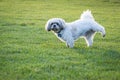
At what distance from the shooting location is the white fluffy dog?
561 inches

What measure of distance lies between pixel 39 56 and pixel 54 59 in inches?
24.7

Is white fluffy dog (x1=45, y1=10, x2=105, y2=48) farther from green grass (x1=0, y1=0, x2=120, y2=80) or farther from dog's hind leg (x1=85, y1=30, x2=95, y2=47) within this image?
green grass (x1=0, y1=0, x2=120, y2=80)

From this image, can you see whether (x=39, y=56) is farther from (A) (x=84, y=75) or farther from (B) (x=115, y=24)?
(B) (x=115, y=24)

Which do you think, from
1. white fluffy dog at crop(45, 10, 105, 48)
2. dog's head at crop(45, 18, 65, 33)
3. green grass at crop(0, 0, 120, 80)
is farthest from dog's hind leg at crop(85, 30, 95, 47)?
dog's head at crop(45, 18, 65, 33)

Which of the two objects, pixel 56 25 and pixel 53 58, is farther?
pixel 56 25

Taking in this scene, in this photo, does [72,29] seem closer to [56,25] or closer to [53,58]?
[56,25]

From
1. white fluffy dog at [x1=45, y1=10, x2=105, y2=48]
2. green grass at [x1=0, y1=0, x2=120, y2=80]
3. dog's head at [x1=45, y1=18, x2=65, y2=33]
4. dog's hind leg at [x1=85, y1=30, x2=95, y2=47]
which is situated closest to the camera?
green grass at [x1=0, y1=0, x2=120, y2=80]

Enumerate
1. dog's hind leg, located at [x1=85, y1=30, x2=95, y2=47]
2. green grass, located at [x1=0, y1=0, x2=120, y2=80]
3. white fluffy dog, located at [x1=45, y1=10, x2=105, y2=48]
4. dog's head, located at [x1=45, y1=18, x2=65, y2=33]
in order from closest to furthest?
green grass, located at [x1=0, y1=0, x2=120, y2=80] < dog's head, located at [x1=45, y1=18, x2=65, y2=33] < white fluffy dog, located at [x1=45, y1=10, x2=105, y2=48] < dog's hind leg, located at [x1=85, y1=30, x2=95, y2=47]

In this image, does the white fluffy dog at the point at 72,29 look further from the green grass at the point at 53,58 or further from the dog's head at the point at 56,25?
the green grass at the point at 53,58

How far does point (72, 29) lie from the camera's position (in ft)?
48.7

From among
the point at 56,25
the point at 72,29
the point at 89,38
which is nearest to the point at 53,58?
the point at 56,25

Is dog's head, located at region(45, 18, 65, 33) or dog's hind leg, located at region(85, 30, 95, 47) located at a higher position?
dog's head, located at region(45, 18, 65, 33)

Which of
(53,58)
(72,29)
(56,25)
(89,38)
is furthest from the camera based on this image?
(89,38)

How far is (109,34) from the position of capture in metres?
18.7
